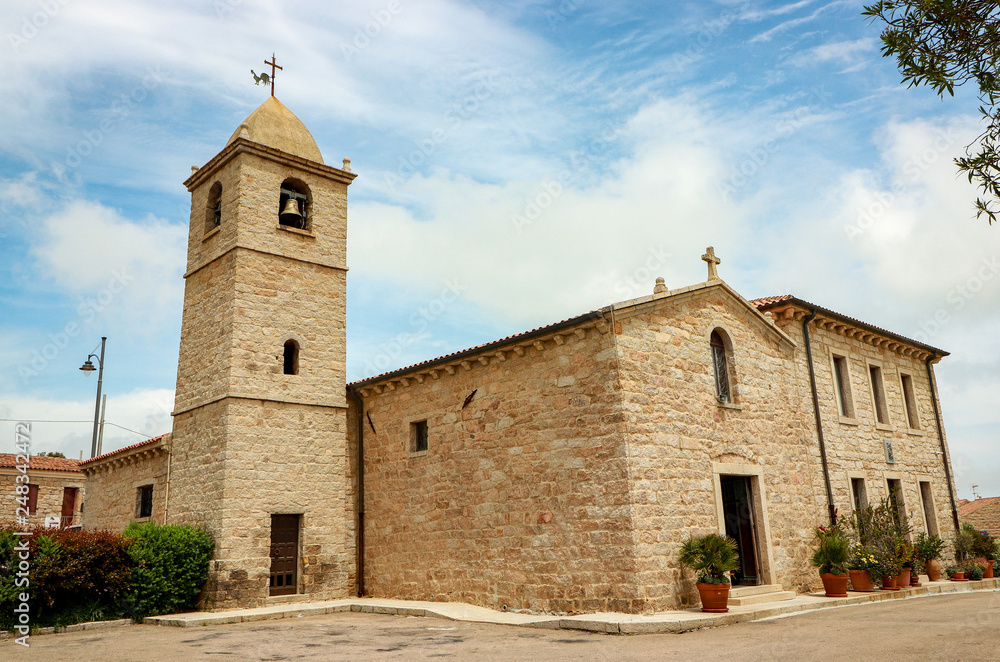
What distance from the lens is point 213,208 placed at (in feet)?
55.4

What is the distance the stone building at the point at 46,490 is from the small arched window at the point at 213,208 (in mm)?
12570

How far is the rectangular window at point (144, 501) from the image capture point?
17.3 meters

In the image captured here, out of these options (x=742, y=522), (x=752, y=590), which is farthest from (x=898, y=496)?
(x=752, y=590)

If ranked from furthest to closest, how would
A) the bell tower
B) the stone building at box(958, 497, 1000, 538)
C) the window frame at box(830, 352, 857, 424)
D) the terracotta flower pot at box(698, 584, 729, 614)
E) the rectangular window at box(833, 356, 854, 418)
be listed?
the stone building at box(958, 497, 1000, 538), the rectangular window at box(833, 356, 854, 418), the window frame at box(830, 352, 857, 424), the bell tower, the terracotta flower pot at box(698, 584, 729, 614)

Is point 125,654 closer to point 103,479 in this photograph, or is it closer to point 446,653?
point 446,653

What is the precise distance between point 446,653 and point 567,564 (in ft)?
11.1

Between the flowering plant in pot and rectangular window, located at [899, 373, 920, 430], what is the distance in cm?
677

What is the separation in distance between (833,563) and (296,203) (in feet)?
44.0

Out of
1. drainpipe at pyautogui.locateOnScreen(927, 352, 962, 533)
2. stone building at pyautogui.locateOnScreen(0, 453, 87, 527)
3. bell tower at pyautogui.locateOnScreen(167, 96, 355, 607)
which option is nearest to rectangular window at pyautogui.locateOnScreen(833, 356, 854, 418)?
drainpipe at pyautogui.locateOnScreen(927, 352, 962, 533)

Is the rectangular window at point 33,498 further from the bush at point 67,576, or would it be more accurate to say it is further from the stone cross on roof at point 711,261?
the stone cross on roof at point 711,261

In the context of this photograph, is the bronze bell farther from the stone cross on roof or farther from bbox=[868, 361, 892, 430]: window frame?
bbox=[868, 361, 892, 430]: window frame

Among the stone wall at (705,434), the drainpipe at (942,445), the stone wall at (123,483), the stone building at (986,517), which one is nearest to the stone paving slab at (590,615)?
the stone wall at (705,434)

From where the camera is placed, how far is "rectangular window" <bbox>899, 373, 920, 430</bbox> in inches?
722

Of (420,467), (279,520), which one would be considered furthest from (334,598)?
(420,467)
